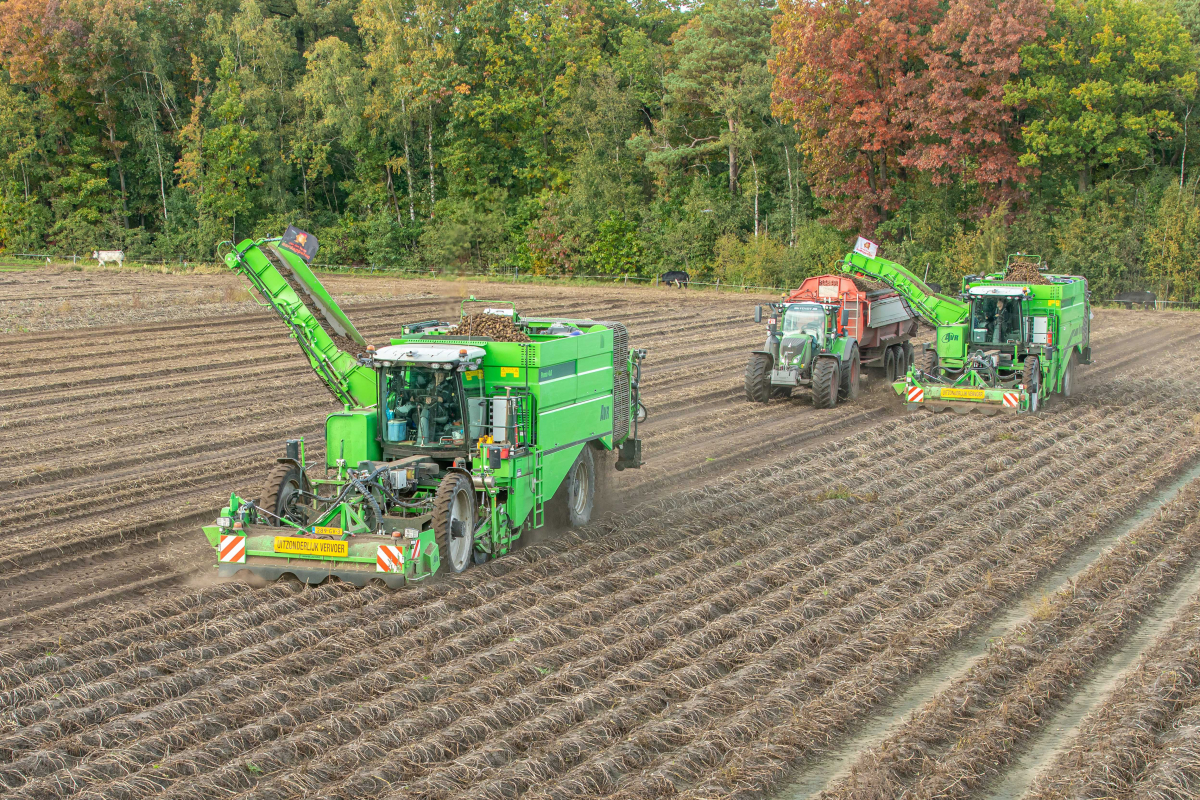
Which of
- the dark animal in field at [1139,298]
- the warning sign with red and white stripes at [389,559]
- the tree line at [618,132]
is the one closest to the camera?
the warning sign with red and white stripes at [389,559]

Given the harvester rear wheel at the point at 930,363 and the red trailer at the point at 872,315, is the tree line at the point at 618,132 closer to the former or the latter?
the red trailer at the point at 872,315

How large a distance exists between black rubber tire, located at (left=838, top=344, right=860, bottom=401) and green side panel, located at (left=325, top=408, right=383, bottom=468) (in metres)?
13.7

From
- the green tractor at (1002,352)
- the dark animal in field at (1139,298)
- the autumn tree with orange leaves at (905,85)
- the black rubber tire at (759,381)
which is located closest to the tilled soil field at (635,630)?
the green tractor at (1002,352)

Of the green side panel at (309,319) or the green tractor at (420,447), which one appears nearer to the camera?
the green tractor at (420,447)

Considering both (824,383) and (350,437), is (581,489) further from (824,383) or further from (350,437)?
(824,383)

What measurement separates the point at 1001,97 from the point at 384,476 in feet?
128

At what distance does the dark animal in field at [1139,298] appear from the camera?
45969 millimetres

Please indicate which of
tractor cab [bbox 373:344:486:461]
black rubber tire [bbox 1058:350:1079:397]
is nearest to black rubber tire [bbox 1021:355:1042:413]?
black rubber tire [bbox 1058:350:1079:397]

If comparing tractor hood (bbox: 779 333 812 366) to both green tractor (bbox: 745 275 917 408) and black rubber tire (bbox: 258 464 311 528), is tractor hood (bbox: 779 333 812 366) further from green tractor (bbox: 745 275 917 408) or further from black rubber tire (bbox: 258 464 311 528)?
black rubber tire (bbox: 258 464 311 528)

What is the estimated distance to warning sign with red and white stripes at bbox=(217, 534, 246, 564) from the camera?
1162 cm

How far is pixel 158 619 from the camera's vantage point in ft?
35.5

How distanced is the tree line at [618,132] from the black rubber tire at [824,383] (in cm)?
2451

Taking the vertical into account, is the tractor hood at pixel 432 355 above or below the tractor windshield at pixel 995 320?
above

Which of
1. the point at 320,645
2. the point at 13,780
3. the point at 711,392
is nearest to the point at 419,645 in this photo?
the point at 320,645
